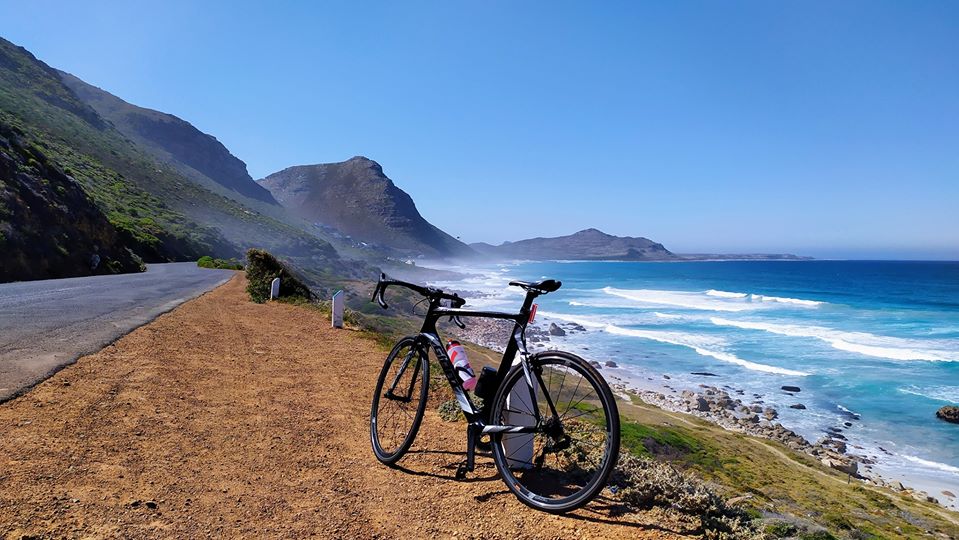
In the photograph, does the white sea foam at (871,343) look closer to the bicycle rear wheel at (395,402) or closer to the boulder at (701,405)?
the boulder at (701,405)

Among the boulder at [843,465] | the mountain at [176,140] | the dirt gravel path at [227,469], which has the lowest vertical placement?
the boulder at [843,465]

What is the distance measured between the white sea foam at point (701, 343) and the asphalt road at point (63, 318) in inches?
1225

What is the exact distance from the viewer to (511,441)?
13.0ft

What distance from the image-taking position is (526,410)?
3.70m

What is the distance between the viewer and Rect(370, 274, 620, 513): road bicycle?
3330 millimetres

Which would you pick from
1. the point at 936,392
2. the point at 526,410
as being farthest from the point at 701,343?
the point at 526,410

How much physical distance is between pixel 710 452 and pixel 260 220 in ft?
308

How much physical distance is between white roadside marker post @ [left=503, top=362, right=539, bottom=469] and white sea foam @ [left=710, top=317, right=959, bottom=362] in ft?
134

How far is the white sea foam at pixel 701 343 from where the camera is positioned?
103 ft

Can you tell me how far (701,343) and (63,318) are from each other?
38893 millimetres

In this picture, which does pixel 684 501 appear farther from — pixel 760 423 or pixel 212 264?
pixel 212 264

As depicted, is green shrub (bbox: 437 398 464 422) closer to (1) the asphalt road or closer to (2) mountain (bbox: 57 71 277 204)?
(1) the asphalt road

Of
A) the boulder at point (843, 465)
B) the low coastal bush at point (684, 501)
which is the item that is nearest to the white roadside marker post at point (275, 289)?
the low coastal bush at point (684, 501)

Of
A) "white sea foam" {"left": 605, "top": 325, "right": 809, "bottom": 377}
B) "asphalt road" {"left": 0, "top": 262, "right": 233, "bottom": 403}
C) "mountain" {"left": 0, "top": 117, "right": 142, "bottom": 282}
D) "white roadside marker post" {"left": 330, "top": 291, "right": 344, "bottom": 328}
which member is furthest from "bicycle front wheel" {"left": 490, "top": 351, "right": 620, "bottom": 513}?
"white sea foam" {"left": 605, "top": 325, "right": 809, "bottom": 377}
